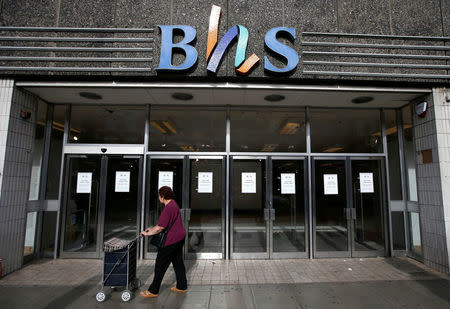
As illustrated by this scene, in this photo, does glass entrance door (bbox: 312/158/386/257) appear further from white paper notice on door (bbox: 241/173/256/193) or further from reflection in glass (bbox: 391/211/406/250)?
white paper notice on door (bbox: 241/173/256/193)

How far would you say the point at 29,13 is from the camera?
5.26m

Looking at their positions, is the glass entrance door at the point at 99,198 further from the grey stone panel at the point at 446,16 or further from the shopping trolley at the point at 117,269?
the grey stone panel at the point at 446,16

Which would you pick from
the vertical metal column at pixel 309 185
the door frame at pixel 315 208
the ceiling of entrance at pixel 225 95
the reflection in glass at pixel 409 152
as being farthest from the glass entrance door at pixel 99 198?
the reflection in glass at pixel 409 152

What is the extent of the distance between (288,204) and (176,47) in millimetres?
4193

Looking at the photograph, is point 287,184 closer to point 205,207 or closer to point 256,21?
point 205,207

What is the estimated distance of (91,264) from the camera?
5.44 metres

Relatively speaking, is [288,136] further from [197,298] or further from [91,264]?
[91,264]

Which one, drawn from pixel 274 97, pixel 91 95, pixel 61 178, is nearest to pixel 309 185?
pixel 274 97

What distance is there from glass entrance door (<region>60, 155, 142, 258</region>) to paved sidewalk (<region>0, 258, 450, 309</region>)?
26.8 inches

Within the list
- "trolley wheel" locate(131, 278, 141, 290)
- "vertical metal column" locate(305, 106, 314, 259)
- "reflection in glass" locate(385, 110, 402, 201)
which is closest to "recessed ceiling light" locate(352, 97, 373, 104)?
"reflection in glass" locate(385, 110, 402, 201)

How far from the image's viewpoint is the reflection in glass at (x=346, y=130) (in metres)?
6.31

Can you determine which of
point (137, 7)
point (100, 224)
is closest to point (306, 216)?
point (100, 224)

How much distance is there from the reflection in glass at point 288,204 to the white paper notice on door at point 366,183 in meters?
1.42

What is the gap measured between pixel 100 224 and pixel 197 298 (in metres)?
3.21
